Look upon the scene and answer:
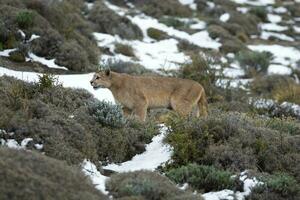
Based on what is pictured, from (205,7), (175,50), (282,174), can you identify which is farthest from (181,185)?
(205,7)

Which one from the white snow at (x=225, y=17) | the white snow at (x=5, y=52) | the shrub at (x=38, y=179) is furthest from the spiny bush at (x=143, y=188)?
the white snow at (x=225, y=17)

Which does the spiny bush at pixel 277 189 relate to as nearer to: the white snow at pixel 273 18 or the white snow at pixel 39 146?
the white snow at pixel 39 146

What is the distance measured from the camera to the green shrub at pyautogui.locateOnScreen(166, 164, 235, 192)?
361 inches

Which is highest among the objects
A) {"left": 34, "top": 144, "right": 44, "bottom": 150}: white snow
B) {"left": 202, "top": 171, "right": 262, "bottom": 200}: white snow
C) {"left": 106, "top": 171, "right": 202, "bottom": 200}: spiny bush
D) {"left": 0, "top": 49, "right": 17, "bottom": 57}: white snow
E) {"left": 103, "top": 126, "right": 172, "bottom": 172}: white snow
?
{"left": 106, "top": 171, "right": 202, "bottom": 200}: spiny bush

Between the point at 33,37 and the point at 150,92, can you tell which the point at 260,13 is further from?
the point at 150,92

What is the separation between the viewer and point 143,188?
8109 millimetres

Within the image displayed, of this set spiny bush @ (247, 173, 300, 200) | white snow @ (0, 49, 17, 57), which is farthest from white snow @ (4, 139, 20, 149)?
white snow @ (0, 49, 17, 57)

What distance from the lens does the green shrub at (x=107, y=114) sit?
11.0 metres

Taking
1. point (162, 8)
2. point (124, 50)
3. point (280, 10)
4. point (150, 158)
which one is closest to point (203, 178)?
point (150, 158)

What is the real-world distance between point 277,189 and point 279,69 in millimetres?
17817

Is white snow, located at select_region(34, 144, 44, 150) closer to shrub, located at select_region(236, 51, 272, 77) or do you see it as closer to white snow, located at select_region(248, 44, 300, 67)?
shrub, located at select_region(236, 51, 272, 77)

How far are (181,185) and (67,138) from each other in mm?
2019

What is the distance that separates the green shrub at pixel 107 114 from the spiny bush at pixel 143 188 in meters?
2.41

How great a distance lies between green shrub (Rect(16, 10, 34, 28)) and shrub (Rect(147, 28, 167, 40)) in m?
9.12
